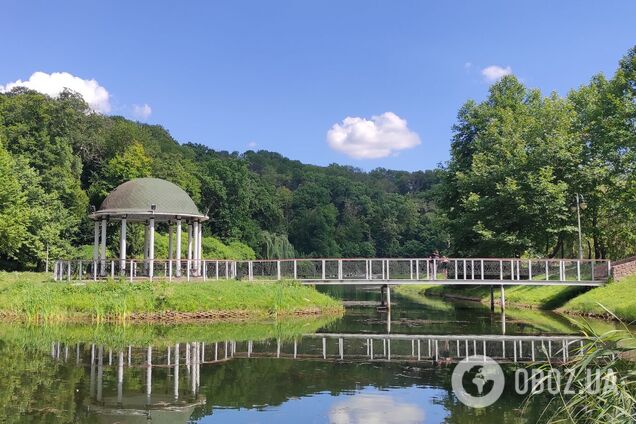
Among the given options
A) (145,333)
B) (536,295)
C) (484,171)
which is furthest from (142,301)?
(484,171)

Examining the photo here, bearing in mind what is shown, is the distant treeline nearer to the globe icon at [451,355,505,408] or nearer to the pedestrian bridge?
the pedestrian bridge

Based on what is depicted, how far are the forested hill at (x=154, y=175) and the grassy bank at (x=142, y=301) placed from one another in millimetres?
11500

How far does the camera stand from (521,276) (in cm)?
3344

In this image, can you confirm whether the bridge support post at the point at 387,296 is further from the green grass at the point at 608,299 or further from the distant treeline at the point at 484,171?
the green grass at the point at 608,299

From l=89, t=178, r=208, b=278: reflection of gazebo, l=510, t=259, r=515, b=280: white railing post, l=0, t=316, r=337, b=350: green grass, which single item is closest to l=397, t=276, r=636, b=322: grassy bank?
l=510, t=259, r=515, b=280: white railing post

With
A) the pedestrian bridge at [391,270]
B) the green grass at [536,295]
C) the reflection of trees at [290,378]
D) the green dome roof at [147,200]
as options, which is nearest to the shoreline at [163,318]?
the pedestrian bridge at [391,270]

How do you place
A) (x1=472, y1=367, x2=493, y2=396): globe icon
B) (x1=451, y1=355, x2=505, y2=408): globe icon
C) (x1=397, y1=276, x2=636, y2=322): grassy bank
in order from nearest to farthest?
(x1=451, y1=355, x2=505, y2=408): globe icon, (x1=472, y1=367, x2=493, y2=396): globe icon, (x1=397, y1=276, x2=636, y2=322): grassy bank

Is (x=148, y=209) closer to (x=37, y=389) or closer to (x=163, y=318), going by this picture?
(x=163, y=318)

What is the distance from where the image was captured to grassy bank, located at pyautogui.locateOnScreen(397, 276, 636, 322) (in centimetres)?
2581

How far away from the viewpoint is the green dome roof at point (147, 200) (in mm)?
28516

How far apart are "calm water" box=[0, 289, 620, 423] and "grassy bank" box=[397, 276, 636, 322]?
2.63m

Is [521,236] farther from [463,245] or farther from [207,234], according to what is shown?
[207,234]

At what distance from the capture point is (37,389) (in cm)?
1252

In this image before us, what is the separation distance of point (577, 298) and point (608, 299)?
3027mm
